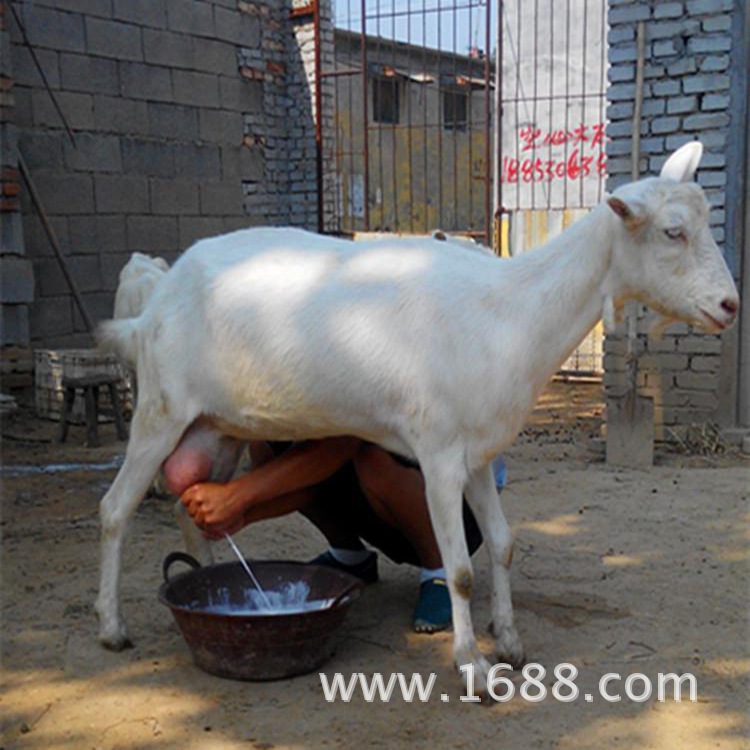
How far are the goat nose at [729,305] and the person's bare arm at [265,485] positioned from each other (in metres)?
1.24

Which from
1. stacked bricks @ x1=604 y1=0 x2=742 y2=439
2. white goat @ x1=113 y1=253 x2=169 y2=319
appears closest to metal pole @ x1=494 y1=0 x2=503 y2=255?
stacked bricks @ x1=604 y1=0 x2=742 y2=439

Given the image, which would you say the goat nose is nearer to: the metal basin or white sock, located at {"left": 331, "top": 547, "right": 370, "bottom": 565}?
the metal basin

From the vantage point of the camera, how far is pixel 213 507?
10.6 feet

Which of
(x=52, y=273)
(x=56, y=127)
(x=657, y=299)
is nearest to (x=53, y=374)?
(x=52, y=273)

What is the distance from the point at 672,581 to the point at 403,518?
1.24 m

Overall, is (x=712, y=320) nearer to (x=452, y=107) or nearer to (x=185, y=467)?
(x=185, y=467)

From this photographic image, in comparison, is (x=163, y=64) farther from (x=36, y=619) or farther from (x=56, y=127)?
(x=36, y=619)

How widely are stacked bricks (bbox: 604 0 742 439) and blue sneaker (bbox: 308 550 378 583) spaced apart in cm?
268

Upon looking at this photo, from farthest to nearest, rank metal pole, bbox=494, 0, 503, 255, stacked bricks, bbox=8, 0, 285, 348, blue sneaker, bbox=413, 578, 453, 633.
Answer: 1. metal pole, bbox=494, 0, 503, 255
2. stacked bricks, bbox=8, 0, 285, 348
3. blue sneaker, bbox=413, 578, 453, 633

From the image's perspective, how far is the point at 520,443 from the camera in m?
6.75

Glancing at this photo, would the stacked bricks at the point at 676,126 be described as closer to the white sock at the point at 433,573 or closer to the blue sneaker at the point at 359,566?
the blue sneaker at the point at 359,566

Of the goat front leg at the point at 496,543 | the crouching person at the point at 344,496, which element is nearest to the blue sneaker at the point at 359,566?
the crouching person at the point at 344,496

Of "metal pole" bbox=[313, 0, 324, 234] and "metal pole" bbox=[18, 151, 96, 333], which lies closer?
"metal pole" bbox=[18, 151, 96, 333]

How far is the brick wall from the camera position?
317 inches
